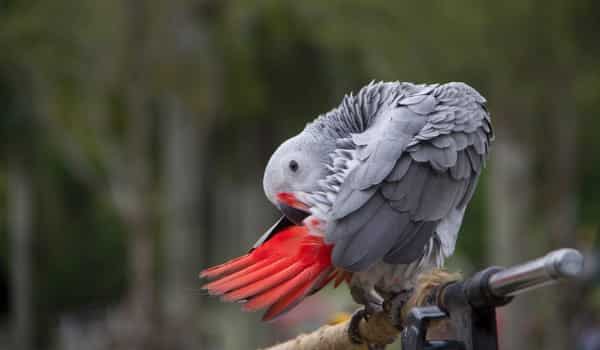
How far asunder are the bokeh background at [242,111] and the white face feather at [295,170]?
2.32m

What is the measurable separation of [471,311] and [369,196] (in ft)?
1.27

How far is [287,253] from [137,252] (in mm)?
6251

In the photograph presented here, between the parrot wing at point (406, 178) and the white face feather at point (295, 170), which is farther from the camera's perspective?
the white face feather at point (295, 170)

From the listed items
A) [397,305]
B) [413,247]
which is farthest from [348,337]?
[413,247]

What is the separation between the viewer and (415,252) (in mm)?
1604

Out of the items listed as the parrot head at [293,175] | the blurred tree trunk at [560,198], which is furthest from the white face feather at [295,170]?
A: the blurred tree trunk at [560,198]

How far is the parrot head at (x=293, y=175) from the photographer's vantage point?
165 centimetres

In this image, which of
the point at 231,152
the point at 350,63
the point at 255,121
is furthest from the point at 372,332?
the point at 231,152

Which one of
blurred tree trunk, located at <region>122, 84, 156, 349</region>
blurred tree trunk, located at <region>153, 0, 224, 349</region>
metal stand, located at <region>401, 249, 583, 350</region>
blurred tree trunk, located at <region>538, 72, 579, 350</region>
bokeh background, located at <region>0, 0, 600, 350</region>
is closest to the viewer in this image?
metal stand, located at <region>401, 249, 583, 350</region>

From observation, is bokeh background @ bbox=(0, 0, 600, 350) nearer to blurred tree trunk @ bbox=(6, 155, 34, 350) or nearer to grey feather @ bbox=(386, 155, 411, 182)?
blurred tree trunk @ bbox=(6, 155, 34, 350)

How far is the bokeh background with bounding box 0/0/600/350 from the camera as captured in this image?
17.9 ft

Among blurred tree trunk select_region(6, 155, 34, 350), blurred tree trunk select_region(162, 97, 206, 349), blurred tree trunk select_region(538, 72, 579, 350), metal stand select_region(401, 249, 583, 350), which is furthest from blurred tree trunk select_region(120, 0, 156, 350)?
metal stand select_region(401, 249, 583, 350)

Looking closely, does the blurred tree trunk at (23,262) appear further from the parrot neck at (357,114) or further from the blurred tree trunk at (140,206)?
the parrot neck at (357,114)

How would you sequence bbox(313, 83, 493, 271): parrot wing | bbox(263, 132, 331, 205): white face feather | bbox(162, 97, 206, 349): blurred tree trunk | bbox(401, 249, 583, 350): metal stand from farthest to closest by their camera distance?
bbox(162, 97, 206, 349): blurred tree trunk < bbox(263, 132, 331, 205): white face feather < bbox(313, 83, 493, 271): parrot wing < bbox(401, 249, 583, 350): metal stand
